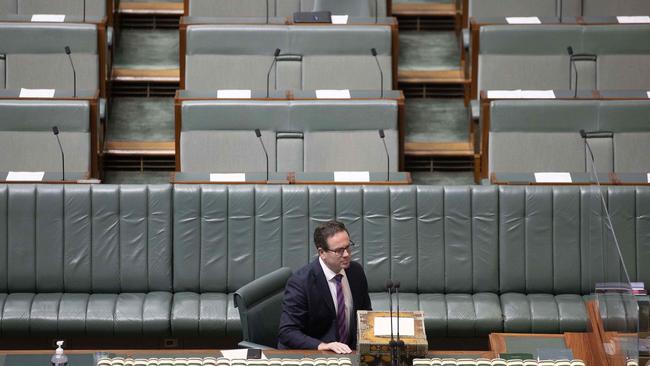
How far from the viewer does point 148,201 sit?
177 inches

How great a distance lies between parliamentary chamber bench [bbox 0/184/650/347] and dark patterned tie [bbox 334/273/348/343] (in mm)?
1038

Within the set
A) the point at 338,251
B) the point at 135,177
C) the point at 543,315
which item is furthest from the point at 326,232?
the point at 135,177

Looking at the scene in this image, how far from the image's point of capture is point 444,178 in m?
5.57

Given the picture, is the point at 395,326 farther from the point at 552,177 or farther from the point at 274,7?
the point at 274,7

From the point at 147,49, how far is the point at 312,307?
10.7 feet

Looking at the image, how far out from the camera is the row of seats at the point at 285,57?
555 centimetres

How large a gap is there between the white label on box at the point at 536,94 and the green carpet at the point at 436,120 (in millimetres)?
511

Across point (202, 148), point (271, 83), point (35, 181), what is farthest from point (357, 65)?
point (35, 181)

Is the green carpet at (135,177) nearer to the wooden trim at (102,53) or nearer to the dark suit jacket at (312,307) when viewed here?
the wooden trim at (102,53)

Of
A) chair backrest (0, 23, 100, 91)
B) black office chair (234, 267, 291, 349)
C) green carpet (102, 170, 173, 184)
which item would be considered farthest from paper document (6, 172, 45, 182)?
black office chair (234, 267, 291, 349)

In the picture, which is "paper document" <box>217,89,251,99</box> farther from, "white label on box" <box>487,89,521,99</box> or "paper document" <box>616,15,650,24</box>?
"paper document" <box>616,15,650,24</box>

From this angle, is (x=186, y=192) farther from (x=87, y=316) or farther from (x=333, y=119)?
(x=333, y=119)

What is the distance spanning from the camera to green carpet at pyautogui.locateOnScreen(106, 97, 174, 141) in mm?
5695

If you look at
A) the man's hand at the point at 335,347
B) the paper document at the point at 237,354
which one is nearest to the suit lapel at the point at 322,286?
the man's hand at the point at 335,347
